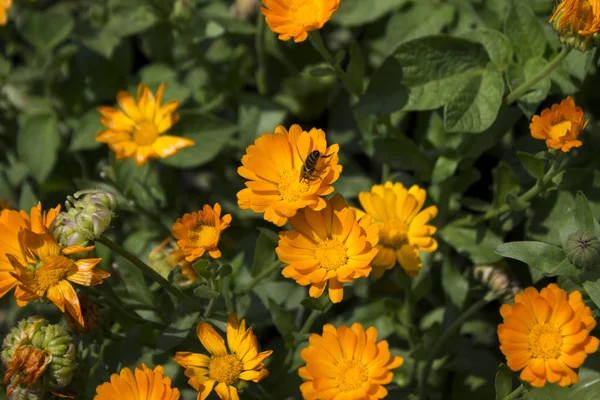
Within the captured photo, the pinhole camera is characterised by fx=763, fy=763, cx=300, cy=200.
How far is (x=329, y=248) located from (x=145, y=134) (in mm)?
1160

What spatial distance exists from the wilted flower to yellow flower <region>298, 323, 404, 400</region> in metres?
0.73

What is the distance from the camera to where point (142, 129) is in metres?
3.23

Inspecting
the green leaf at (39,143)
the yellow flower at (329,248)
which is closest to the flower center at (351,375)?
the yellow flower at (329,248)

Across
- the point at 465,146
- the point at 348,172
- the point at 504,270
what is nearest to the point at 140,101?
the point at 348,172

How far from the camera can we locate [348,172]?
3.46 m

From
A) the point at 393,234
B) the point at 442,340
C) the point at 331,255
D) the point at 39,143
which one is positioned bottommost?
the point at 442,340

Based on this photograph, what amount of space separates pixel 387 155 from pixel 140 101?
3.55ft

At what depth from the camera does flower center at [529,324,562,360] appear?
2.27 metres

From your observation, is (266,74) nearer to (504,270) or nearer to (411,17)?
(411,17)

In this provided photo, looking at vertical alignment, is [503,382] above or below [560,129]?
below

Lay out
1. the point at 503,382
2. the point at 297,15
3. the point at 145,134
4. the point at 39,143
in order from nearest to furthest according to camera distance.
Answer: the point at 503,382, the point at 297,15, the point at 145,134, the point at 39,143

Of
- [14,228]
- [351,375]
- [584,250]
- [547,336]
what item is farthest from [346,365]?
[14,228]

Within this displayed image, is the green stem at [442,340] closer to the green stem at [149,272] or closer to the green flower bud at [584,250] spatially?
the green flower bud at [584,250]

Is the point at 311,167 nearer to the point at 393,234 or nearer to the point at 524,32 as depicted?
the point at 393,234
